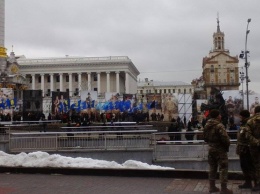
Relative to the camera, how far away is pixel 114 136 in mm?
17406

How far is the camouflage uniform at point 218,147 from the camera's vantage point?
8.90 metres

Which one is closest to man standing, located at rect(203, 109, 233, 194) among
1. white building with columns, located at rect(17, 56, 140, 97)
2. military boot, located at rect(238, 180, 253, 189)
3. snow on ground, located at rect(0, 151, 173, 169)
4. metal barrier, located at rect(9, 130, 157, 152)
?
military boot, located at rect(238, 180, 253, 189)

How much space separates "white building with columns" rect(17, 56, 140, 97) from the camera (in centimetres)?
11925

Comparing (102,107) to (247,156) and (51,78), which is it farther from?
(51,78)

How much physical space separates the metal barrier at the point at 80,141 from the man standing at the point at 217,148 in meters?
7.83

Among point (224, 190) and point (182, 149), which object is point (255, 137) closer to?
point (224, 190)

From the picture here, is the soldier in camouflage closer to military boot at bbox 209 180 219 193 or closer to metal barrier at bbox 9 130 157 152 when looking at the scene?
military boot at bbox 209 180 219 193

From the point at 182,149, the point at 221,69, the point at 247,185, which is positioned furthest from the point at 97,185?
the point at 221,69

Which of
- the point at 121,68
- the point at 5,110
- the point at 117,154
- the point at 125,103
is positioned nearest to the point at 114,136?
the point at 117,154

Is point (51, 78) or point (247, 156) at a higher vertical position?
point (51, 78)

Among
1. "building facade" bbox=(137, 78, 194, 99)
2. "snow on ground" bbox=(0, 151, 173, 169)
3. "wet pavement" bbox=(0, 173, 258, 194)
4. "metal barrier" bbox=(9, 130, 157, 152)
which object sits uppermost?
"building facade" bbox=(137, 78, 194, 99)

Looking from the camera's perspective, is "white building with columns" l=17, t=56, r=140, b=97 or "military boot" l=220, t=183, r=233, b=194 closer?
"military boot" l=220, t=183, r=233, b=194

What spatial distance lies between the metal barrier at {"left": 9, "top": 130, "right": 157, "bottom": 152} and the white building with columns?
3927 inches

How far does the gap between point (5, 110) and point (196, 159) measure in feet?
87.9
